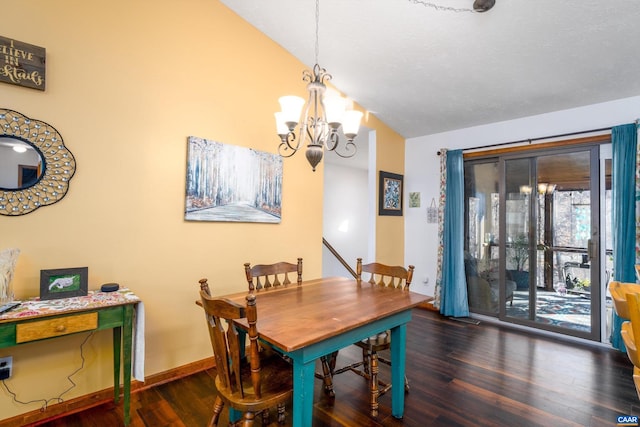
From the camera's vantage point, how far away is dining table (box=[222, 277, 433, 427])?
141 centimetres

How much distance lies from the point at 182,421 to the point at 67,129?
6.60ft

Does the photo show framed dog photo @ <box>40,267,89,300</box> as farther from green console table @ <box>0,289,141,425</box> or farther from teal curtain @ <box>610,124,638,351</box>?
teal curtain @ <box>610,124,638,351</box>

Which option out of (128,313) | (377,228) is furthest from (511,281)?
(128,313)

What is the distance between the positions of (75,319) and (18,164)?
1000mm

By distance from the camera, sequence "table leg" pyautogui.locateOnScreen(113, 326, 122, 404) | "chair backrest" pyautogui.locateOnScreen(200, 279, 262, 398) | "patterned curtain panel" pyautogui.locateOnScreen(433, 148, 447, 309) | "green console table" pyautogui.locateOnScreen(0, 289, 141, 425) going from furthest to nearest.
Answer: "patterned curtain panel" pyautogui.locateOnScreen(433, 148, 447, 309) < "table leg" pyautogui.locateOnScreen(113, 326, 122, 404) < "green console table" pyautogui.locateOnScreen(0, 289, 141, 425) < "chair backrest" pyautogui.locateOnScreen(200, 279, 262, 398)

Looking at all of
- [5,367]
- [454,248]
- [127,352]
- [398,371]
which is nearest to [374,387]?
[398,371]

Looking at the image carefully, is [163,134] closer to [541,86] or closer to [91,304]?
[91,304]

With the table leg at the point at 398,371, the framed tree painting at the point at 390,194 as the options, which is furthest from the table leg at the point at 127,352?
the framed tree painting at the point at 390,194

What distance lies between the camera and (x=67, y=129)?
2.03m

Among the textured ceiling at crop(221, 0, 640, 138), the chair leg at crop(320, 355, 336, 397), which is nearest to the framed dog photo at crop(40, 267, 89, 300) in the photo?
the chair leg at crop(320, 355, 336, 397)

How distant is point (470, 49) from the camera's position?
8.91ft

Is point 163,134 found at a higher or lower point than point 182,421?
higher

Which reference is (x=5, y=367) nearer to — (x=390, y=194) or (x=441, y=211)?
(x=390, y=194)

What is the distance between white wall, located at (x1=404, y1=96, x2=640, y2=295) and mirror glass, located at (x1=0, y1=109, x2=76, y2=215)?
400 cm
